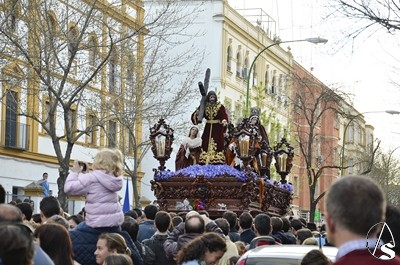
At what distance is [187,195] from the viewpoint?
2203cm

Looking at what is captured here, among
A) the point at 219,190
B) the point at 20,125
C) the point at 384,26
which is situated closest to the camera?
the point at 384,26

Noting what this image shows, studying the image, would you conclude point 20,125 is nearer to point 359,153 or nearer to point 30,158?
point 30,158

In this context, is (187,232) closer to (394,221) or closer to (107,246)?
(107,246)

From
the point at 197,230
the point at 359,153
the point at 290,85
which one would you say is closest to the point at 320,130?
the point at 359,153

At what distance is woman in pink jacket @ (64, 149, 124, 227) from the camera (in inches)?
384

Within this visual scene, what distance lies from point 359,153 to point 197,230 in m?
72.9

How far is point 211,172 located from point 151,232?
8186 millimetres

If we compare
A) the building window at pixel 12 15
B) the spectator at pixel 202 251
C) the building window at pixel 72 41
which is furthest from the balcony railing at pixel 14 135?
the spectator at pixel 202 251

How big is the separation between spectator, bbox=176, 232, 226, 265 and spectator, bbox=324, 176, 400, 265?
4.01 m

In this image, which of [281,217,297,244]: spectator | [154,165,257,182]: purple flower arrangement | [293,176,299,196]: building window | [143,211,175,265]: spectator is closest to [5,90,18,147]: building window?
[154,165,257,182]: purple flower arrangement

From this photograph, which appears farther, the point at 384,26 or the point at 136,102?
the point at 136,102

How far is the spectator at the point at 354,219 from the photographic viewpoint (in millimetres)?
4547

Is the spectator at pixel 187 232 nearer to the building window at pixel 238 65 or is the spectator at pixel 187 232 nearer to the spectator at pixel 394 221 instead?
the spectator at pixel 394 221

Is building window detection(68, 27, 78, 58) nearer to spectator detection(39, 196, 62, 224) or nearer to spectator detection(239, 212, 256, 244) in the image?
spectator detection(239, 212, 256, 244)
